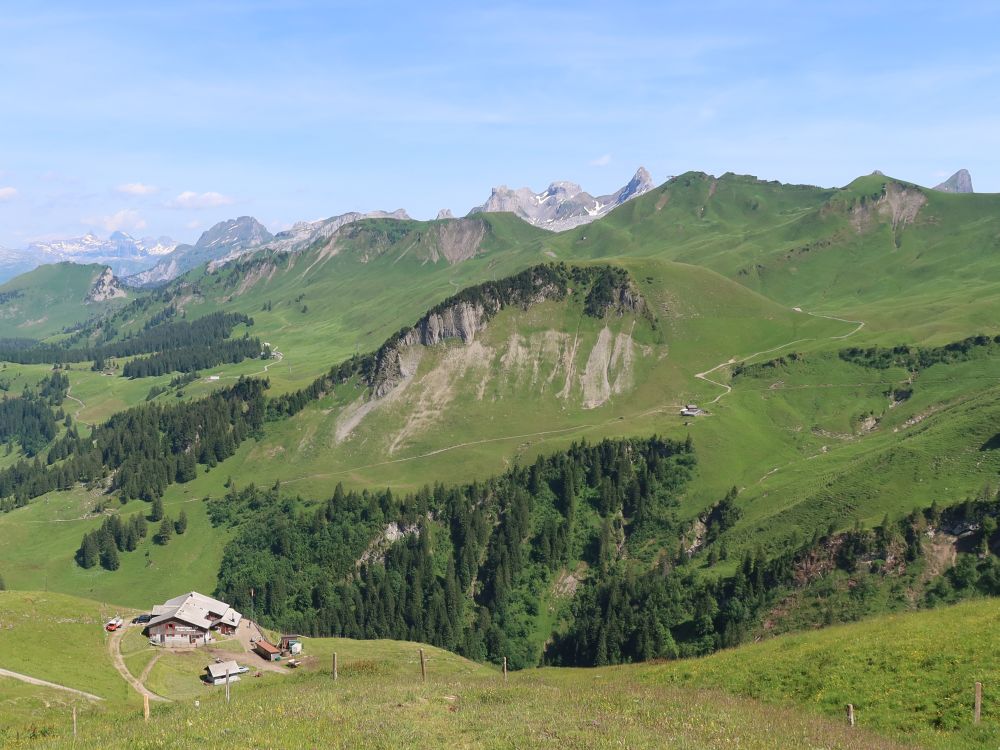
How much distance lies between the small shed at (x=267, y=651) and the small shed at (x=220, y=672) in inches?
337

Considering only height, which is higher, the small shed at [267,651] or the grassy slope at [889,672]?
the grassy slope at [889,672]

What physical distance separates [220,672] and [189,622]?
1644 cm

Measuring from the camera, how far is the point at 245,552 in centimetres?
17012

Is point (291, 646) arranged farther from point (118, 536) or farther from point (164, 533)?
point (118, 536)

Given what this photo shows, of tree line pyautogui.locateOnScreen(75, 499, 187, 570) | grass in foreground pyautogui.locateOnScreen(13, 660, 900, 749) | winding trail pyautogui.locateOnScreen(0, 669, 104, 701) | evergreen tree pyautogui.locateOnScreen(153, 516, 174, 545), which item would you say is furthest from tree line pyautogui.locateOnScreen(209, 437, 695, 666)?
grass in foreground pyautogui.locateOnScreen(13, 660, 900, 749)

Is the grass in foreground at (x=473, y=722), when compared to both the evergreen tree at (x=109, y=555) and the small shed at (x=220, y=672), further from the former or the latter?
the evergreen tree at (x=109, y=555)

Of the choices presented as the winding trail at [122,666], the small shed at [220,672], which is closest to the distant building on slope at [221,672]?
the small shed at [220,672]

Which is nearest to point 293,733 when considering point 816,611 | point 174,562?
point 816,611

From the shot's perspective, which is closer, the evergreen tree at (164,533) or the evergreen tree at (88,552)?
the evergreen tree at (88,552)

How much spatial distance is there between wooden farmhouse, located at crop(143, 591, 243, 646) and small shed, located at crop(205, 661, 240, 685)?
12491 mm

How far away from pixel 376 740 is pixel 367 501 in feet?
477

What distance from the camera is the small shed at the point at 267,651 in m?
92.9

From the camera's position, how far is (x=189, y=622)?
9525 centimetres

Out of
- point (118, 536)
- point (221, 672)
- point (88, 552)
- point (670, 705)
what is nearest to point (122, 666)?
point (221, 672)
